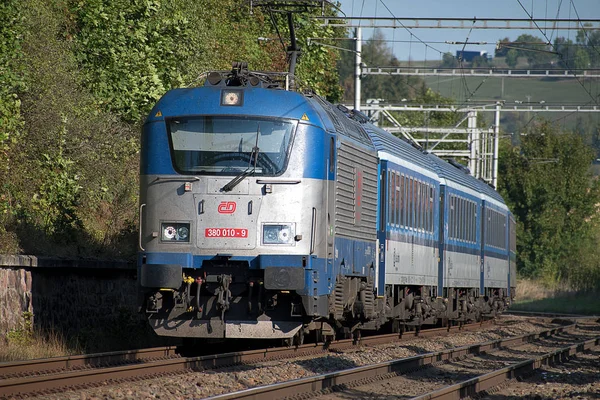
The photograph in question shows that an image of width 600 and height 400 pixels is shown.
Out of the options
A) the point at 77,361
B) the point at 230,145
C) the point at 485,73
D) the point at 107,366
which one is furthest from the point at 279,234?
the point at 485,73

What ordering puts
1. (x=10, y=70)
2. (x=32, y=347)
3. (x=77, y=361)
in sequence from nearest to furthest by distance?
(x=77, y=361) → (x=32, y=347) → (x=10, y=70)

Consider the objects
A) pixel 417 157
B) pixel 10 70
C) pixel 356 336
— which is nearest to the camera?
pixel 10 70

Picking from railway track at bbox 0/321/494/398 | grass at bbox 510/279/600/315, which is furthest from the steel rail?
grass at bbox 510/279/600/315

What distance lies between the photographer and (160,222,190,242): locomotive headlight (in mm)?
12789

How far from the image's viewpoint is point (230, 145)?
12.9 m

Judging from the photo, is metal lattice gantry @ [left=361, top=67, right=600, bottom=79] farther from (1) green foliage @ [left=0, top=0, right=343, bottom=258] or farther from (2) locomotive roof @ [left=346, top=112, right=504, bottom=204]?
(1) green foliage @ [left=0, top=0, right=343, bottom=258]

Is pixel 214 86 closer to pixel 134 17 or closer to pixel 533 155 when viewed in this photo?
pixel 134 17

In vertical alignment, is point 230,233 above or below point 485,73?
below

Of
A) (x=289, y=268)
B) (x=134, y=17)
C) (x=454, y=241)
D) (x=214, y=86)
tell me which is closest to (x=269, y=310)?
(x=289, y=268)

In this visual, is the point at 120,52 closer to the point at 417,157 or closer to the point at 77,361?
the point at 417,157

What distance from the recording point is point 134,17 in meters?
24.0

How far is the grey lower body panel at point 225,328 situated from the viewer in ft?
41.4

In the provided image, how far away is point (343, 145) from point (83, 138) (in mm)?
8380

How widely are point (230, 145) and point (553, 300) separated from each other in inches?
1516
